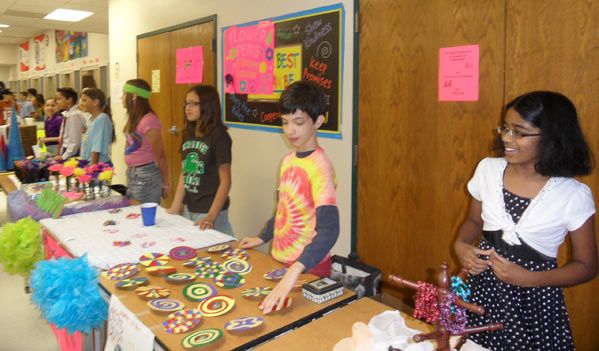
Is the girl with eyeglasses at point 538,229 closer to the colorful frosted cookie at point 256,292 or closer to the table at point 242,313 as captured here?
the table at point 242,313

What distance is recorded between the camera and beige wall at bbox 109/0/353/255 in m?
2.73

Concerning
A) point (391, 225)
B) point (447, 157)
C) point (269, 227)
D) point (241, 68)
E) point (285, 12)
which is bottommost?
point (391, 225)

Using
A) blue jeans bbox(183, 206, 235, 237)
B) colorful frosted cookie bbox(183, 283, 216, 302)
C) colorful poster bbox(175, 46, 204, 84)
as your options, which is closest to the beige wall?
colorful poster bbox(175, 46, 204, 84)

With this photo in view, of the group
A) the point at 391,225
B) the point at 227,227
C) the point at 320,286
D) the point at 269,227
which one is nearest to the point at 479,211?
the point at 320,286

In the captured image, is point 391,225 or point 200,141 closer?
point 200,141

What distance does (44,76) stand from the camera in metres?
11.5

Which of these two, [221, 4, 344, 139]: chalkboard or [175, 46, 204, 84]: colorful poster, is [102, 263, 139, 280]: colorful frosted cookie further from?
[175, 46, 204, 84]: colorful poster

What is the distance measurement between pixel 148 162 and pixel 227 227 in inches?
33.9

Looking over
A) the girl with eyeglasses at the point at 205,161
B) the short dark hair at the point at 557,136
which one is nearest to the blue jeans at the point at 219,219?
the girl with eyeglasses at the point at 205,161

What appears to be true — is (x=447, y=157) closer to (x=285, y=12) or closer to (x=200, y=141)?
(x=200, y=141)

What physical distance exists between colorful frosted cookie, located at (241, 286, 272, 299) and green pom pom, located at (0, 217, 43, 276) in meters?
1.04

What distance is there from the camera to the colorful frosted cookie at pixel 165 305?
1155 mm

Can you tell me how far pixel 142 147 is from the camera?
2812 millimetres

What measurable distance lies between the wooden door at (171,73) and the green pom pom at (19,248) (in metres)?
2.29
